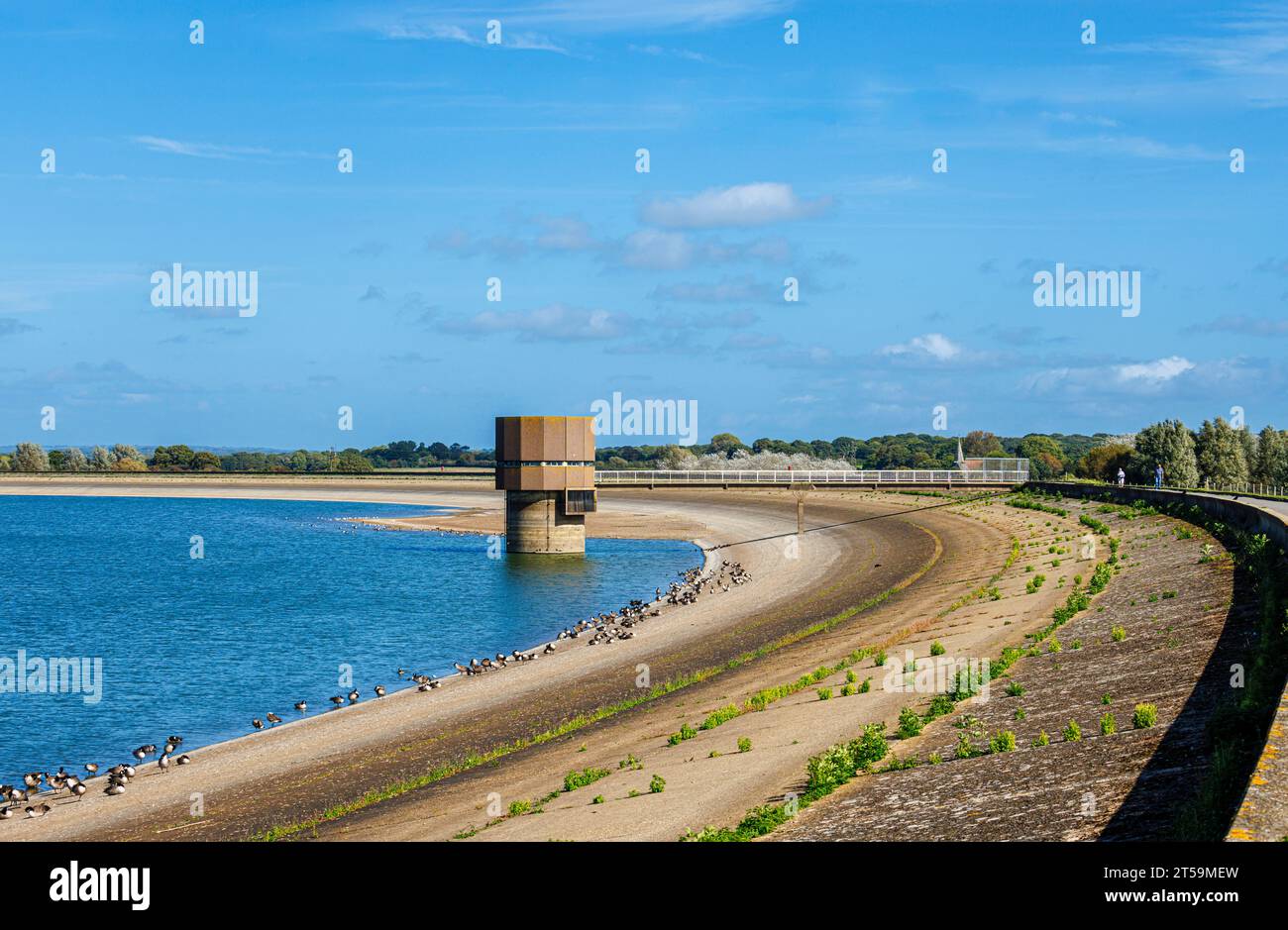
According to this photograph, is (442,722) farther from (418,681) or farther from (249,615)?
(249,615)

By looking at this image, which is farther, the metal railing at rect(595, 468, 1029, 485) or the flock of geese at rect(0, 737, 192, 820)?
the metal railing at rect(595, 468, 1029, 485)

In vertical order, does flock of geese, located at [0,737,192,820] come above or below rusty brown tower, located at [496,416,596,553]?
below

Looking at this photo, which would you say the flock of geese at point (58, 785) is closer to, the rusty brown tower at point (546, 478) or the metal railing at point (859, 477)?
the rusty brown tower at point (546, 478)

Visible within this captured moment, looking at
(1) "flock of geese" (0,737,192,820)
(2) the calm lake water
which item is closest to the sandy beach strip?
(1) "flock of geese" (0,737,192,820)

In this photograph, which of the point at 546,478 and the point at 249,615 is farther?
the point at 546,478

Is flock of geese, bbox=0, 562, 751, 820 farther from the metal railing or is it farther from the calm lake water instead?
the metal railing

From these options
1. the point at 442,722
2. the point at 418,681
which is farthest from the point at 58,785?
the point at 418,681

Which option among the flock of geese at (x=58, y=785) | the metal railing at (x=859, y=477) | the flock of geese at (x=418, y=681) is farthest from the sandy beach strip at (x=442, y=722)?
the metal railing at (x=859, y=477)
